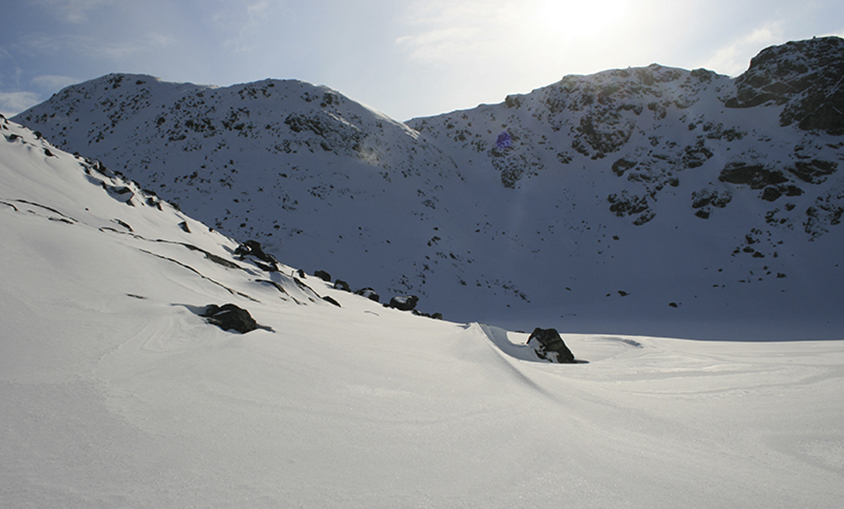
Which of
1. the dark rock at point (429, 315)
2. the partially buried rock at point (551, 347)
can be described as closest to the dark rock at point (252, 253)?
the dark rock at point (429, 315)

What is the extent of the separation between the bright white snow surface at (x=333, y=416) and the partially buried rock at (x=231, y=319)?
0.38 ft

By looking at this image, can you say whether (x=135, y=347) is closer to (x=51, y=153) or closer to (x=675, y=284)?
(x=51, y=153)

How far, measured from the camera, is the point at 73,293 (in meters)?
2.50

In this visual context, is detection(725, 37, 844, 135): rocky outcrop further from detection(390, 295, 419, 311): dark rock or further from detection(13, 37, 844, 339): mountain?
detection(390, 295, 419, 311): dark rock

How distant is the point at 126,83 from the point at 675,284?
144 ft

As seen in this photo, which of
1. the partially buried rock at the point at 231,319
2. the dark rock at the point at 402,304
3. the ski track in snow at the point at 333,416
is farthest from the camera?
the dark rock at the point at 402,304

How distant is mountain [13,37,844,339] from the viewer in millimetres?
15500

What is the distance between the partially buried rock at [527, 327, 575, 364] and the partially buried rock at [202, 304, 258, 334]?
11.3 feet

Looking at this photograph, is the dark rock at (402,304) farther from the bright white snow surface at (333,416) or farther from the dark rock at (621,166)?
the dark rock at (621,166)

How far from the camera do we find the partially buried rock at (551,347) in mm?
4469

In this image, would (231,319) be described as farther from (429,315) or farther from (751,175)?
(751,175)

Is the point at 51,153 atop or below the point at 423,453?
atop

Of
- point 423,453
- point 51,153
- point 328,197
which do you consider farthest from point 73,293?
point 328,197

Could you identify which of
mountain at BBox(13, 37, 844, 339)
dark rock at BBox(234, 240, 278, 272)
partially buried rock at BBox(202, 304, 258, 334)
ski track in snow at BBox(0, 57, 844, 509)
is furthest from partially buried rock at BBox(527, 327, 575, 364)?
mountain at BBox(13, 37, 844, 339)
